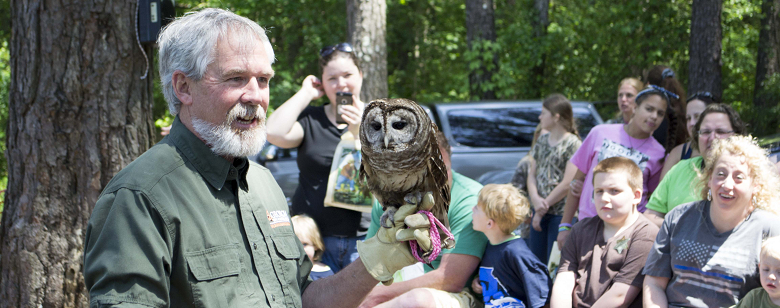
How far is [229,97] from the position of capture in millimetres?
1900

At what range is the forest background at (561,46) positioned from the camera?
11.2 metres

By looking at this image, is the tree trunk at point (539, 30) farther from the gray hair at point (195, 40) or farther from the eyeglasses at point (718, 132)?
the gray hair at point (195, 40)

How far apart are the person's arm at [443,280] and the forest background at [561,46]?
7.11 meters

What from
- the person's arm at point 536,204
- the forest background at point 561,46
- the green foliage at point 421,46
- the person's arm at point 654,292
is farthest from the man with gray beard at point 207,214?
the green foliage at point 421,46

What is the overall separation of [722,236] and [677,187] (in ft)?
2.15

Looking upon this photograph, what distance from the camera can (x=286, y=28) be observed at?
12.9 m

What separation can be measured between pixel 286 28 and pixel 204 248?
11681mm

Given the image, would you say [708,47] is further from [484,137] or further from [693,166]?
[693,166]

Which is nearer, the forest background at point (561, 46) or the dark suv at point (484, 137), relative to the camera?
the dark suv at point (484, 137)

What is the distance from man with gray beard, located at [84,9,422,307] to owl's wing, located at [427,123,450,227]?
0.18 m

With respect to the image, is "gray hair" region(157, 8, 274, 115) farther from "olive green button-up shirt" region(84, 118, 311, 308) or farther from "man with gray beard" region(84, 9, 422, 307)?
"olive green button-up shirt" region(84, 118, 311, 308)

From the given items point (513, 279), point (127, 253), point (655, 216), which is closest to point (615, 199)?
point (655, 216)

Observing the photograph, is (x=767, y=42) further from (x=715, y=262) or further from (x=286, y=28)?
(x=286, y=28)

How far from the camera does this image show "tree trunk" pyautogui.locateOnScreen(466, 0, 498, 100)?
11555 millimetres
